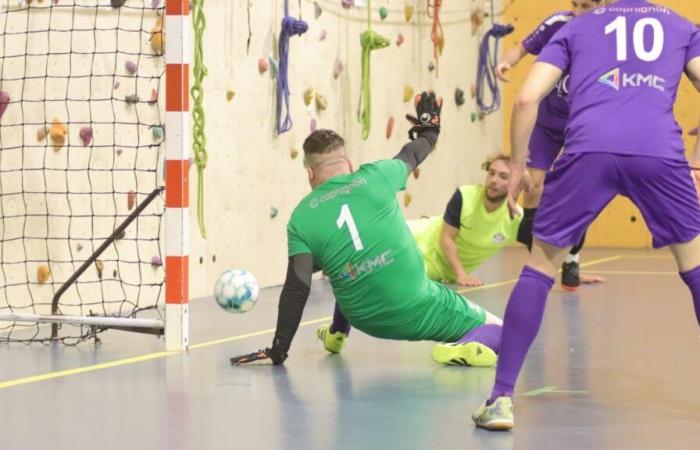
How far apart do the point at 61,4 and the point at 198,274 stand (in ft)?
6.03

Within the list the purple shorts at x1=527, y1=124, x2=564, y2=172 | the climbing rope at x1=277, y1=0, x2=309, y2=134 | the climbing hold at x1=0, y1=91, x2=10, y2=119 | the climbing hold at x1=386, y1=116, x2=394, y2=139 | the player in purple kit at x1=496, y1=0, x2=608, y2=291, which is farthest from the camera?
the climbing hold at x1=386, y1=116, x2=394, y2=139

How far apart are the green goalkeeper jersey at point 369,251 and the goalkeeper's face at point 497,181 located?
9.30 ft

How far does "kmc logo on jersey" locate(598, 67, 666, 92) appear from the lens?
407cm

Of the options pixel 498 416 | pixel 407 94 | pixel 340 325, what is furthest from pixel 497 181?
pixel 498 416

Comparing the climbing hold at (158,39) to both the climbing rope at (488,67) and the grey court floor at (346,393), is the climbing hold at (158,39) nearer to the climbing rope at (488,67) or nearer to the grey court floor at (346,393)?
the grey court floor at (346,393)

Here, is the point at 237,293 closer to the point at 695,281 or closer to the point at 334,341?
the point at 334,341

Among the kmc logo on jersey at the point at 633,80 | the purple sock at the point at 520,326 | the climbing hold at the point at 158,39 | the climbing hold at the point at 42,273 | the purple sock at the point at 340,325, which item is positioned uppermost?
the climbing hold at the point at 158,39

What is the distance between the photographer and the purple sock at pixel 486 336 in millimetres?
5348

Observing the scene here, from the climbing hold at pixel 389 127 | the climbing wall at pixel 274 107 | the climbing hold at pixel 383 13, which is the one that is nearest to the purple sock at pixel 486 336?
the climbing wall at pixel 274 107

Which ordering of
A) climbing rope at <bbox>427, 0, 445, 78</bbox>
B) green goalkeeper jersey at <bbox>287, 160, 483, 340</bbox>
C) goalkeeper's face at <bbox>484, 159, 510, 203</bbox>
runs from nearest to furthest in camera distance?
green goalkeeper jersey at <bbox>287, 160, 483, 340</bbox> < goalkeeper's face at <bbox>484, 159, 510, 203</bbox> < climbing rope at <bbox>427, 0, 445, 78</bbox>

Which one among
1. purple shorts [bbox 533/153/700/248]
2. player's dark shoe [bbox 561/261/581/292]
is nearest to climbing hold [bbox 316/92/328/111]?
player's dark shoe [bbox 561/261/581/292]

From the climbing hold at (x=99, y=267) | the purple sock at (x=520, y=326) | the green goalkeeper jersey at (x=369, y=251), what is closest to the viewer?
the purple sock at (x=520, y=326)

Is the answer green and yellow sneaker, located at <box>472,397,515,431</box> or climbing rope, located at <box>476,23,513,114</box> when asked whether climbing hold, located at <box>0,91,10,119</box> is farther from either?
climbing rope, located at <box>476,23,513,114</box>

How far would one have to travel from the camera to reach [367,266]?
514 centimetres
